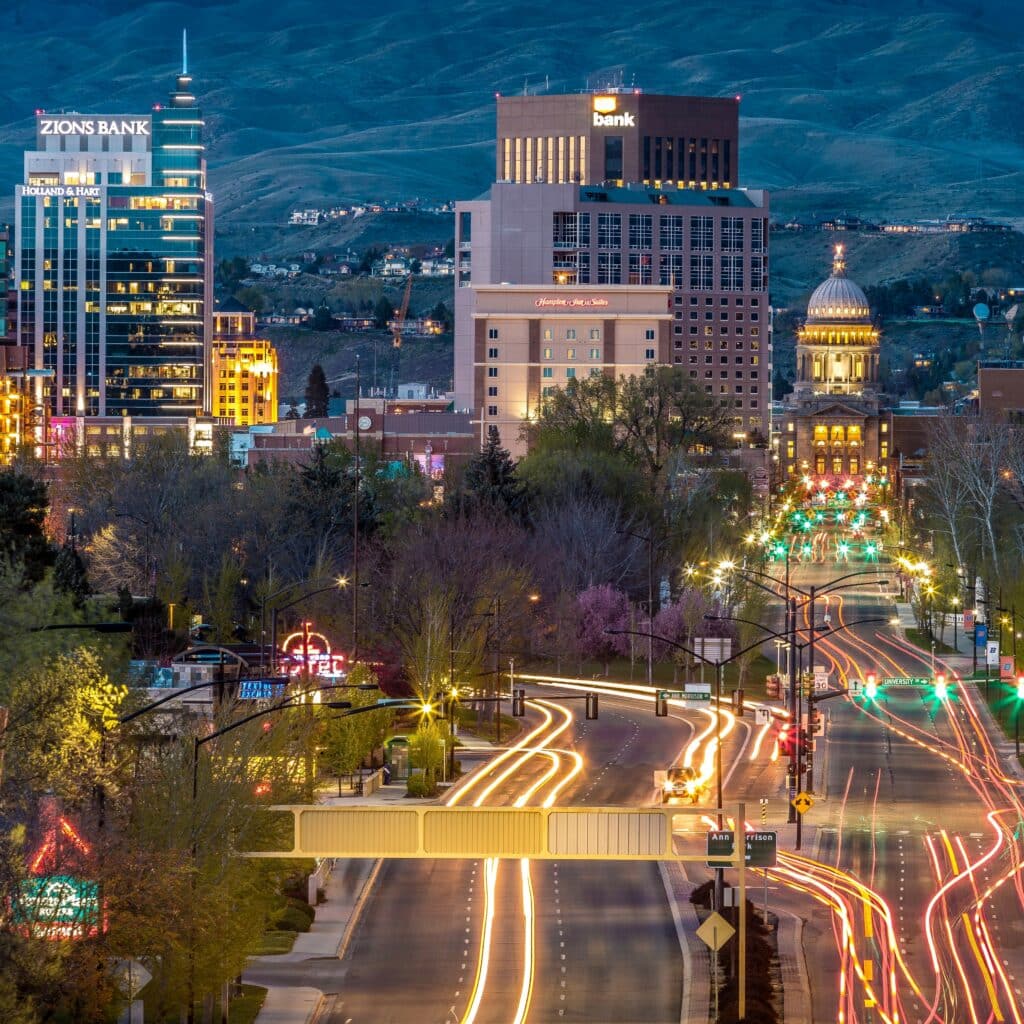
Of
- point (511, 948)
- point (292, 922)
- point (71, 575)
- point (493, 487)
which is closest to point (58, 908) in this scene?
point (511, 948)

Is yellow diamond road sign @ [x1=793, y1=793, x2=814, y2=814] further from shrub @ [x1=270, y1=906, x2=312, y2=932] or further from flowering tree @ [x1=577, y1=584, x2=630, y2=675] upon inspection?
flowering tree @ [x1=577, y1=584, x2=630, y2=675]

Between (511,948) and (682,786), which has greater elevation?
(682,786)

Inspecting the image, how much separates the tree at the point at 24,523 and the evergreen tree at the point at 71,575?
525 mm

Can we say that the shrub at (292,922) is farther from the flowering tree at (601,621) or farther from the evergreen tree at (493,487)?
the evergreen tree at (493,487)

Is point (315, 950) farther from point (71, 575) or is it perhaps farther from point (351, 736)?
point (71, 575)

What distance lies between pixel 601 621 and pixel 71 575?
35.8m

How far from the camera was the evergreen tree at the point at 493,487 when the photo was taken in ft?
471

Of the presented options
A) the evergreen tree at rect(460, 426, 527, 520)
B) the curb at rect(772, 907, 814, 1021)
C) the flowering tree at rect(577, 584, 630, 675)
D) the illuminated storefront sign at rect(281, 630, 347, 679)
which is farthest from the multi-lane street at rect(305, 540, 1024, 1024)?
the evergreen tree at rect(460, 426, 527, 520)

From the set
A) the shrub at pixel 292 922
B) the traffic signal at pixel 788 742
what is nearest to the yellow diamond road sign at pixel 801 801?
the traffic signal at pixel 788 742

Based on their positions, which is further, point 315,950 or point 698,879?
point 698,879

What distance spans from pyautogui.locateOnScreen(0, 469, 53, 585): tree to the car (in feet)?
77.5

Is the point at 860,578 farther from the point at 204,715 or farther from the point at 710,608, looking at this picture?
the point at 204,715

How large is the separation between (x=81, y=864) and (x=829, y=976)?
706 inches

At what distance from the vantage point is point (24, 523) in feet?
341
